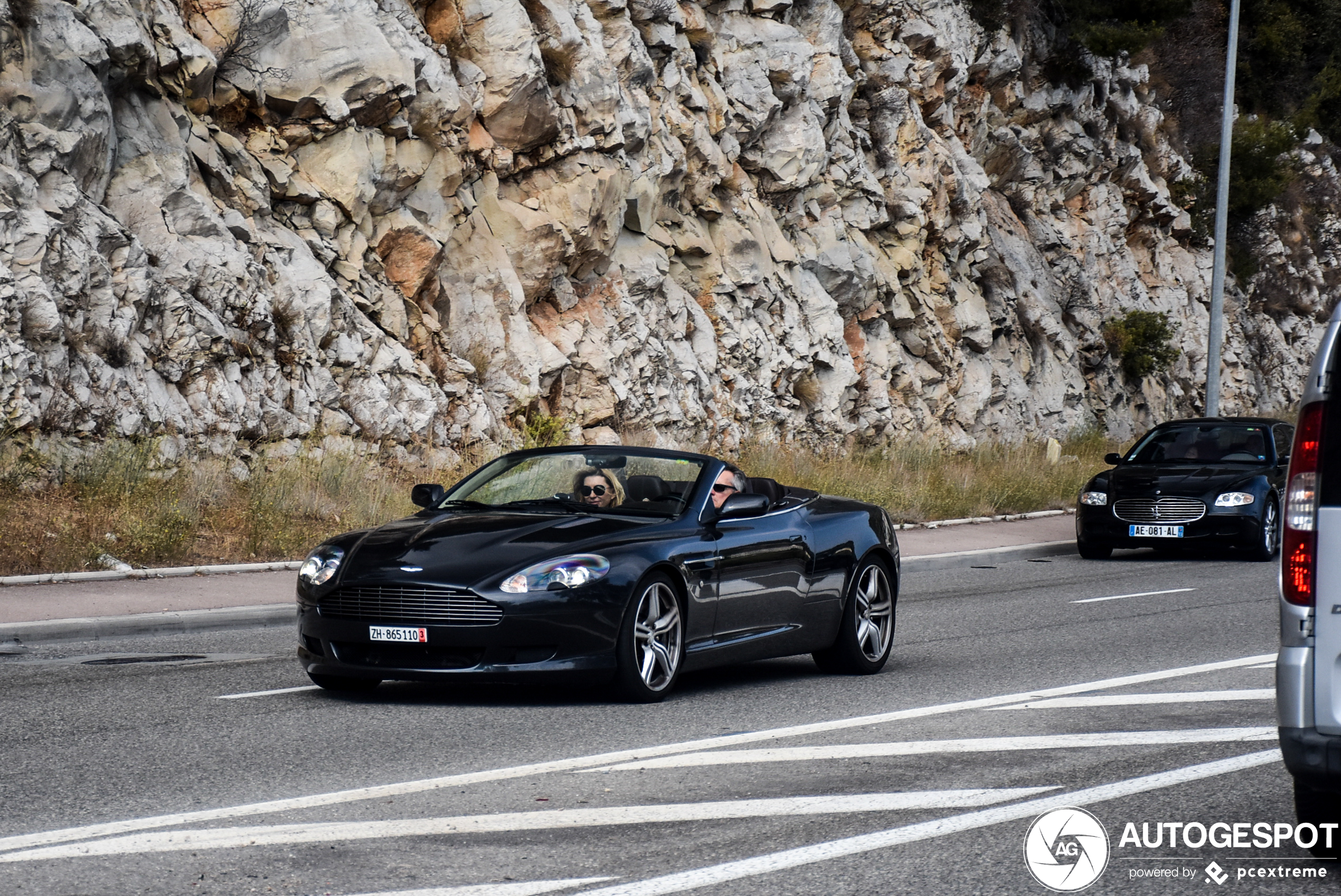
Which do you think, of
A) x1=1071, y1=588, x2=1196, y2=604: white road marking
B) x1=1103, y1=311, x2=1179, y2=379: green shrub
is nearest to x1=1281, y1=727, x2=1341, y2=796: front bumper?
x1=1071, y1=588, x2=1196, y2=604: white road marking

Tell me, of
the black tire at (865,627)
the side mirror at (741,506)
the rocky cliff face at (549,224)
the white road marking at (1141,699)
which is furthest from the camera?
the rocky cliff face at (549,224)

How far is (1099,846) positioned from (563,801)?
1925 mm

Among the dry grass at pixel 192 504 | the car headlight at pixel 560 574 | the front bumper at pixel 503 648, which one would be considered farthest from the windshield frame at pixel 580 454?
the dry grass at pixel 192 504

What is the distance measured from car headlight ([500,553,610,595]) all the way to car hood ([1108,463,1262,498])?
1315 centimetres

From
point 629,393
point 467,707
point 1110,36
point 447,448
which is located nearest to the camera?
point 467,707

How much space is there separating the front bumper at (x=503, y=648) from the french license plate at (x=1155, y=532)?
1303 cm

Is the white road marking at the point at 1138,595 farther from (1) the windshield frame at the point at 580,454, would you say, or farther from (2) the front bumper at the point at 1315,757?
(2) the front bumper at the point at 1315,757

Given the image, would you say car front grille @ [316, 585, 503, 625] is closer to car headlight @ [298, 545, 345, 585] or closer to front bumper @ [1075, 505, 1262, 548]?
car headlight @ [298, 545, 345, 585]

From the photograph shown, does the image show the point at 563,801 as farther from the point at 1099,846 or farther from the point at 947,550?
the point at 947,550

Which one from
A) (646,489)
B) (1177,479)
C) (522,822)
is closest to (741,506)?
(646,489)

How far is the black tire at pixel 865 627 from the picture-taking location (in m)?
10.2

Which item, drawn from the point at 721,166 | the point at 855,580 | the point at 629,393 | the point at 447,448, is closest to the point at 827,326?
the point at 721,166

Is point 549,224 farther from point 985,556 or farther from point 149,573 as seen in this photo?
point 149,573

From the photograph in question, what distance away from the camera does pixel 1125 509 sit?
20312mm
